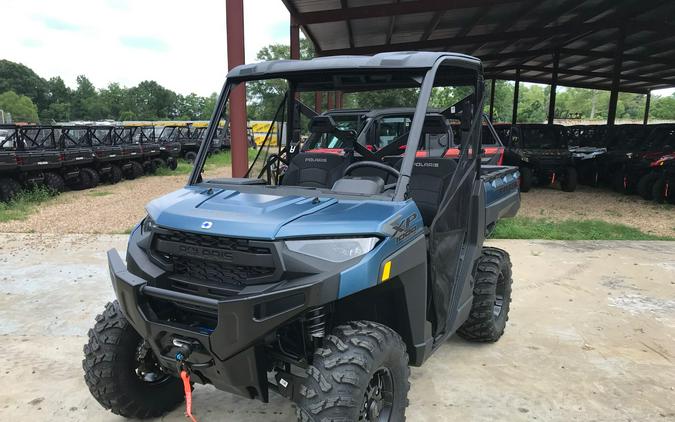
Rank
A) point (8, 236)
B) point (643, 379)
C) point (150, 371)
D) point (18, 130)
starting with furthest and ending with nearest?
point (18, 130) → point (8, 236) → point (643, 379) → point (150, 371)

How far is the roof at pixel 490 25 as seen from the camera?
14.2 meters

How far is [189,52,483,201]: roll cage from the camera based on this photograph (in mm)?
2627

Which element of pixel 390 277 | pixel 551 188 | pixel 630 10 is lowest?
pixel 551 188

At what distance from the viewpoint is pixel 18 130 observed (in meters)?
11.9

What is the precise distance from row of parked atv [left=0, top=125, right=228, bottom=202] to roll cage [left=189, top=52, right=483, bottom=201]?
402 inches

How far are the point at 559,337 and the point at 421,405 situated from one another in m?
1.75

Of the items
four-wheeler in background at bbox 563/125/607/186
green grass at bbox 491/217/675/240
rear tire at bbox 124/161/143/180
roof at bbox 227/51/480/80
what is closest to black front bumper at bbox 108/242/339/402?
roof at bbox 227/51/480/80

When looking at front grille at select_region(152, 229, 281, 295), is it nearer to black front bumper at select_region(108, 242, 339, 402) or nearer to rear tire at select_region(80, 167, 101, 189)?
black front bumper at select_region(108, 242, 339, 402)

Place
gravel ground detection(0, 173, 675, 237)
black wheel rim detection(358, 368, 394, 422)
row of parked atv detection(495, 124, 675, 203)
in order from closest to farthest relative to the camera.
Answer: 1. black wheel rim detection(358, 368, 394, 422)
2. gravel ground detection(0, 173, 675, 237)
3. row of parked atv detection(495, 124, 675, 203)

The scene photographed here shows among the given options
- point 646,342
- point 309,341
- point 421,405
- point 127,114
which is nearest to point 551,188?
point 646,342

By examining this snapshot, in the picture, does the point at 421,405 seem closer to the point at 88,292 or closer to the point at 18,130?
the point at 88,292

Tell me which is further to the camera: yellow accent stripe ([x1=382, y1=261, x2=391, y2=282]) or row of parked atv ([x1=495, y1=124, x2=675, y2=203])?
row of parked atv ([x1=495, y1=124, x2=675, y2=203])

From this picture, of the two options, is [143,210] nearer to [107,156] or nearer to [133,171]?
[107,156]

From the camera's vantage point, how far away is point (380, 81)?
3400 mm
